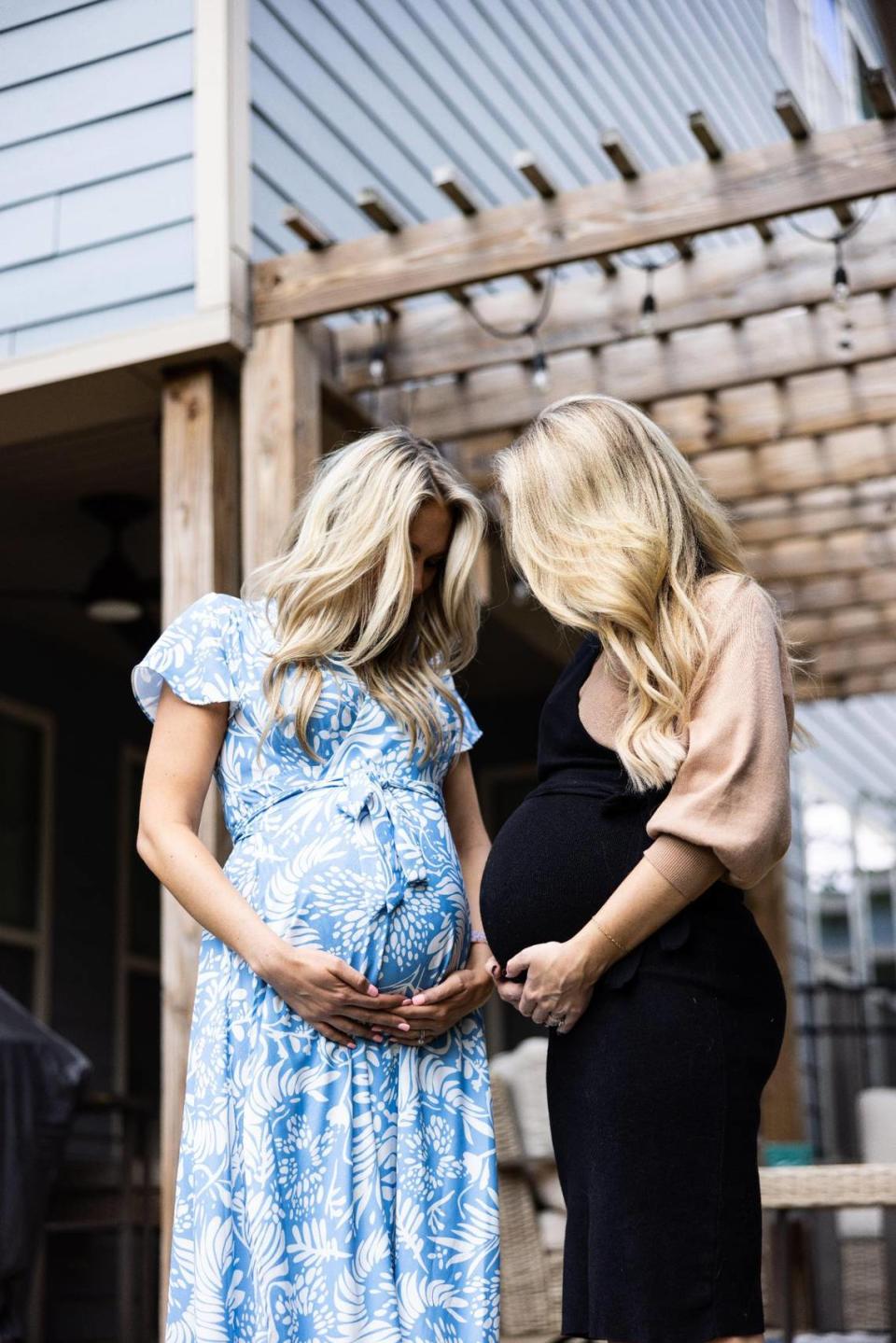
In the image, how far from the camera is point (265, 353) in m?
3.79

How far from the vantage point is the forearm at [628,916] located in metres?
1.71

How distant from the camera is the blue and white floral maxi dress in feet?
6.15

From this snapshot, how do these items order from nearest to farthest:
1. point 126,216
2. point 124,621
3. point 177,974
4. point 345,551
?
point 345,551 < point 177,974 < point 126,216 < point 124,621

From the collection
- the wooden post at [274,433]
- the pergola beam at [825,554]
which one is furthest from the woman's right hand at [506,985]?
the pergola beam at [825,554]

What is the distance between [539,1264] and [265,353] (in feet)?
8.14

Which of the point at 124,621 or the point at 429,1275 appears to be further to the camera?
the point at 124,621

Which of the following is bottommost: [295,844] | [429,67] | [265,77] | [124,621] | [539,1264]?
[539,1264]

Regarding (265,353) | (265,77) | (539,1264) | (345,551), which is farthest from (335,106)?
(539,1264)

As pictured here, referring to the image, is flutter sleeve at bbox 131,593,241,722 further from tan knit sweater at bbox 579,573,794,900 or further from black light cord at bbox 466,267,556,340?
black light cord at bbox 466,267,556,340

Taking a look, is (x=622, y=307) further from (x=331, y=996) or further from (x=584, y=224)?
(x=331, y=996)

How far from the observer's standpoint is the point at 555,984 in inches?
69.1

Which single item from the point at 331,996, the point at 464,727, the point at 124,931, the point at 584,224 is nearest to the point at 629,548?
the point at 464,727

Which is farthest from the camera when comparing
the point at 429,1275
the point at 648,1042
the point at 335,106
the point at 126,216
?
the point at 335,106

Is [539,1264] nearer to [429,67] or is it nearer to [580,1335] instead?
[580,1335]
